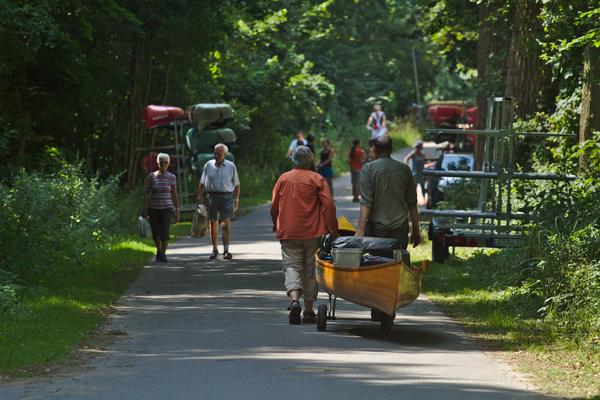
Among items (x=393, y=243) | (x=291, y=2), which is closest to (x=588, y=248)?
(x=393, y=243)

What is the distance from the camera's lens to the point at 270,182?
1885 inches

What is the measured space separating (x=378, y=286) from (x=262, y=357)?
5.28 ft

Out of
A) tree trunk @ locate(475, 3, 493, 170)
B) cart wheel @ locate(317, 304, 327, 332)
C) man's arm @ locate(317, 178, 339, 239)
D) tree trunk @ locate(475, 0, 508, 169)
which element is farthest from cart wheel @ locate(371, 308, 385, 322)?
tree trunk @ locate(475, 3, 493, 170)

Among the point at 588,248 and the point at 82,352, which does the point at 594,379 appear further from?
the point at 82,352

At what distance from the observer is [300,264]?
14609mm

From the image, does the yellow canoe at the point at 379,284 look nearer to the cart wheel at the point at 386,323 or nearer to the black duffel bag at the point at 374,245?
the black duffel bag at the point at 374,245

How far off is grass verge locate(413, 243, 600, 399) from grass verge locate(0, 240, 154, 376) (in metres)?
3.98

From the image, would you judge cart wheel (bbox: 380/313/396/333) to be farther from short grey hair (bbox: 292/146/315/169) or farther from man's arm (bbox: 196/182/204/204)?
man's arm (bbox: 196/182/204/204)

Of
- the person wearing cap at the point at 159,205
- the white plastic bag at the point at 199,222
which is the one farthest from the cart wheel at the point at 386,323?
the person wearing cap at the point at 159,205

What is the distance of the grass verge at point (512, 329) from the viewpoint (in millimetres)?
11188

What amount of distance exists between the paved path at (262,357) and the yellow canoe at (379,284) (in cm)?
39

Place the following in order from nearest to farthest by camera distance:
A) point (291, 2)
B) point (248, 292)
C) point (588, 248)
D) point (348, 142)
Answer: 1. point (588, 248)
2. point (248, 292)
3. point (291, 2)
4. point (348, 142)

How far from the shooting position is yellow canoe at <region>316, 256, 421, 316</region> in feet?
42.6

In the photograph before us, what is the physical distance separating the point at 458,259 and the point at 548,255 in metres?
7.54
